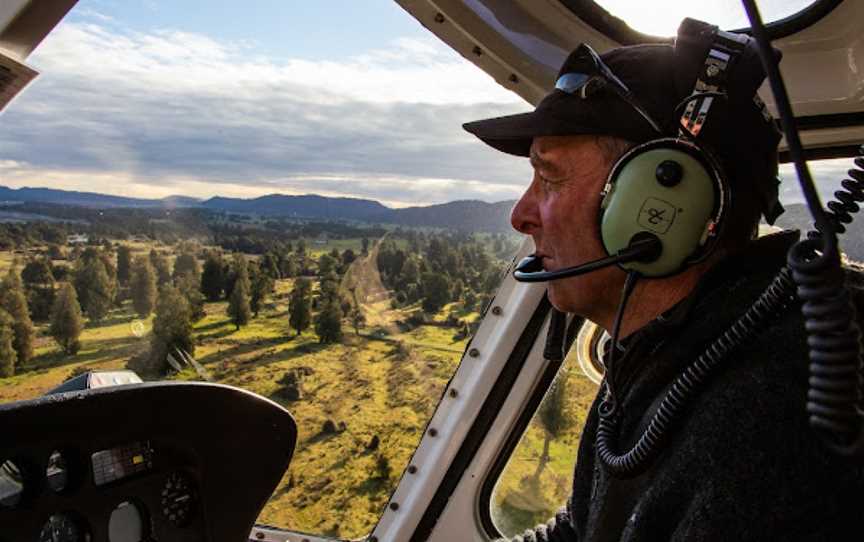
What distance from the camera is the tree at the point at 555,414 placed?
265 centimetres

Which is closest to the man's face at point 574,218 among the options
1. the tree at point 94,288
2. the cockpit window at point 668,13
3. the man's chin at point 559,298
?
the man's chin at point 559,298

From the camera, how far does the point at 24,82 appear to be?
4.84 feet

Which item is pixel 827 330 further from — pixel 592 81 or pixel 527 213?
pixel 527 213

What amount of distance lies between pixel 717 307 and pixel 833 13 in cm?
101

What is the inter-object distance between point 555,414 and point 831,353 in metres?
1.95

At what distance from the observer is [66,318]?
197cm

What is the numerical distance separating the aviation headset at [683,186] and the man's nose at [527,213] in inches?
13.6

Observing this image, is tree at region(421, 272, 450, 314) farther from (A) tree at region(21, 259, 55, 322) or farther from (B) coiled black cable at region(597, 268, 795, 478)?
(B) coiled black cable at region(597, 268, 795, 478)

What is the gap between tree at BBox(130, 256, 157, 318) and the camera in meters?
2.08

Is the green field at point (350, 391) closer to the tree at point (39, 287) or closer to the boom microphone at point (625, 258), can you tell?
the tree at point (39, 287)

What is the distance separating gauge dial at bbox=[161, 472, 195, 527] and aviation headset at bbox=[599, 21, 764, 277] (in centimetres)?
124

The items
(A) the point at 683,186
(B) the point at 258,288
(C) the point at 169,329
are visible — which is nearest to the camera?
(A) the point at 683,186

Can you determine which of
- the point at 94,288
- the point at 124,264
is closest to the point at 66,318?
the point at 94,288

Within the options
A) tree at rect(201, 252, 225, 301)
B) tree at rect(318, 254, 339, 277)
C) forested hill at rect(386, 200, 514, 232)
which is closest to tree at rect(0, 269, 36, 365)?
tree at rect(201, 252, 225, 301)
